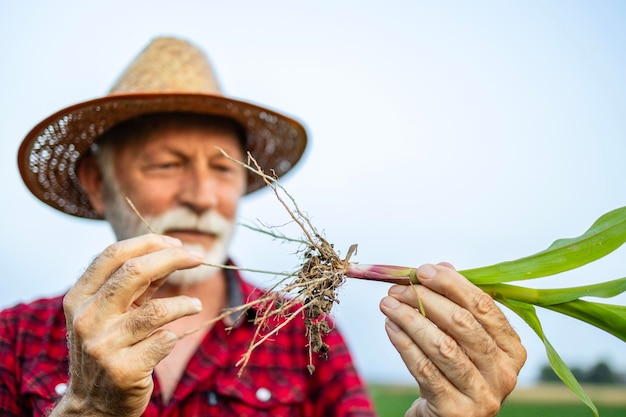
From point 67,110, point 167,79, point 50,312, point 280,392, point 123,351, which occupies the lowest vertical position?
point 280,392

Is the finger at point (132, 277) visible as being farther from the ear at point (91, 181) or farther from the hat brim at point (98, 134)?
the ear at point (91, 181)

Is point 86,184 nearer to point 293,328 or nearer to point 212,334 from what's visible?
point 212,334

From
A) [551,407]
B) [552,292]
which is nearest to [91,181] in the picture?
[552,292]

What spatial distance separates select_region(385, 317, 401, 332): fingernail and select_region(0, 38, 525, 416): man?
0.6 inches

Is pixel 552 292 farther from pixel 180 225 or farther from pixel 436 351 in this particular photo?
pixel 180 225

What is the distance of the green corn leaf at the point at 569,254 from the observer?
5.15ft

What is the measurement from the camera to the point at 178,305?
1.54m

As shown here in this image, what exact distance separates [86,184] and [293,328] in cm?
130

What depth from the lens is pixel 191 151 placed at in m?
2.66

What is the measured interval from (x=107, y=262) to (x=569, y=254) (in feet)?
4.14

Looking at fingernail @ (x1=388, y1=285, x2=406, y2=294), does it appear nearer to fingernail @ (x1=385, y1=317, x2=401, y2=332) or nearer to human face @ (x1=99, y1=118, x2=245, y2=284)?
fingernail @ (x1=385, y1=317, x2=401, y2=332)

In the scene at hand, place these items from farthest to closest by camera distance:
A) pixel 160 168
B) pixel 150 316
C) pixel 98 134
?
pixel 98 134 < pixel 160 168 < pixel 150 316

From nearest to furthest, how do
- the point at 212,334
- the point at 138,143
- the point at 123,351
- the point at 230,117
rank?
the point at 123,351
the point at 212,334
the point at 138,143
the point at 230,117

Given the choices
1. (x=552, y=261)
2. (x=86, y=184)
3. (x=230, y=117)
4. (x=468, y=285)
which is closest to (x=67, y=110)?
(x=86, y=184)
